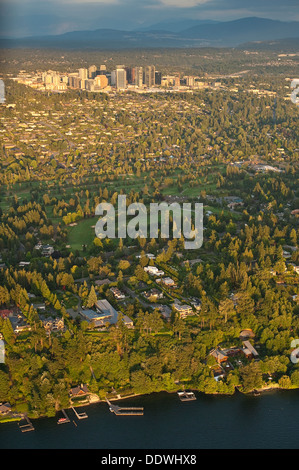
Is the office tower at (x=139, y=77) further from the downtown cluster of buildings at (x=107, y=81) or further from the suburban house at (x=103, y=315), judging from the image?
the suburban house at (x=103, y=315)

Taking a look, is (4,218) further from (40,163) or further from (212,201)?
(40,163)

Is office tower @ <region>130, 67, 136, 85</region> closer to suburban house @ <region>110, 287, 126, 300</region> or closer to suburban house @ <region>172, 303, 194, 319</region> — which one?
suburban house @ <region>110, 287, 126, 300</region>

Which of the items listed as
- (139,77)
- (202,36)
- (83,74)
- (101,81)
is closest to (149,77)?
(139,77)

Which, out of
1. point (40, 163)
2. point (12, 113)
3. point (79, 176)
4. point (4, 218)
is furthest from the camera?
point (12, 113)

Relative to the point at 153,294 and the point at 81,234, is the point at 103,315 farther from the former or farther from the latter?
the point at 81,234

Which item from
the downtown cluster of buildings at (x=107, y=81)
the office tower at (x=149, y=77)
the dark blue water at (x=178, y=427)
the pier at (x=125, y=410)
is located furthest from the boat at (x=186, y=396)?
the office tower at (x=149, y=77)

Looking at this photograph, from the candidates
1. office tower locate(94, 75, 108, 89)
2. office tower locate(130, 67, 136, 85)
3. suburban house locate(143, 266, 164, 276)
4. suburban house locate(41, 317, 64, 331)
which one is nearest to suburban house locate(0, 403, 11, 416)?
suburban house locate(41, 317, 64, 331)

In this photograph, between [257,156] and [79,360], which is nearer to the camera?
[79,360]

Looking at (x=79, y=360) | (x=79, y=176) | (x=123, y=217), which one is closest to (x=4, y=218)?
(x=123, y=217)
